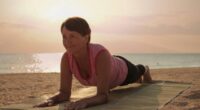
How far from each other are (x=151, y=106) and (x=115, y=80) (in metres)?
0.94

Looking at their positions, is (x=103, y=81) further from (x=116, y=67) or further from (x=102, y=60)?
(x=116, y=67)

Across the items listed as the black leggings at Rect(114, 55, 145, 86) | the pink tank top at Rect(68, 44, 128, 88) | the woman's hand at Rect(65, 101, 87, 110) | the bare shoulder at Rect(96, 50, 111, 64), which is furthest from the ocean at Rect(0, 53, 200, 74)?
the woman's hand at Rect(65, 101, 87, 110)

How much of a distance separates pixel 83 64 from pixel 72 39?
0.48 meters

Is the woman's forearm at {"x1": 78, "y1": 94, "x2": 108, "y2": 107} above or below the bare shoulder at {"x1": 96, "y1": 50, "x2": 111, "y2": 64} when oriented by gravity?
below

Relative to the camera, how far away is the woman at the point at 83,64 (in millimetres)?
3188

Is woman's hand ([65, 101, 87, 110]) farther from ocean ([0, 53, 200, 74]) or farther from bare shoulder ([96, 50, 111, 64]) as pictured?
ocean ([0, 53, 200, 74])

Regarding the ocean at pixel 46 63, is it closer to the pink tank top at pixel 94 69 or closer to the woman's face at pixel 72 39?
the pink tank top at pixel 94 69

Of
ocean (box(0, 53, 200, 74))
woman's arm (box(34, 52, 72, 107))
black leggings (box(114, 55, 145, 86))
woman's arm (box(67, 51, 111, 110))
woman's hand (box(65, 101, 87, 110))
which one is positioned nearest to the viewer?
woman's hand (box(65, 101, 87, 110))

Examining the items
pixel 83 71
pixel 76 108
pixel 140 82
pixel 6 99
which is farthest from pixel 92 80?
pixel 6 99

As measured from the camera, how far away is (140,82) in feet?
16.8

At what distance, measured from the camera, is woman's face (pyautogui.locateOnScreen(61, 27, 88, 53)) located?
3.17m

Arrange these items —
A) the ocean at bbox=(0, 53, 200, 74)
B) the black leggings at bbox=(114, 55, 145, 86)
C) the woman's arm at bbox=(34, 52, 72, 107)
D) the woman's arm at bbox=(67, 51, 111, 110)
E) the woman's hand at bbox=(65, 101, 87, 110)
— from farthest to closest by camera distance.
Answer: the ocean at bbox=(0, 53, 200, 74), the black leggings at bbox=(114, 55, 145, 86), the woman's arm at bbox=(34, 52, 72, 107), the woman's arm at bbox=(67, 51, 111, 110), the woman's hand at bbox=(65, 101, 87, 110)

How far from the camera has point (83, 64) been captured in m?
3.59

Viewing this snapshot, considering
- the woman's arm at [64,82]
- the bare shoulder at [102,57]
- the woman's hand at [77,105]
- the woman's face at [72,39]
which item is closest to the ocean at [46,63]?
the woman's arm at [64,82]
